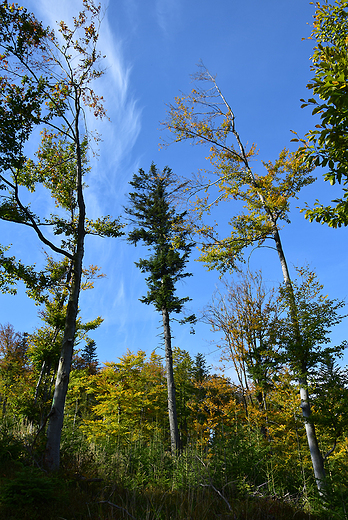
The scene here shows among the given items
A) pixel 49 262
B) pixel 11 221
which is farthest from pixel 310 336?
pixel 49 262

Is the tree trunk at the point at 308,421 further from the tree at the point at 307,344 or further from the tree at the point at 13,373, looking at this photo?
the tree at the point at 13,373

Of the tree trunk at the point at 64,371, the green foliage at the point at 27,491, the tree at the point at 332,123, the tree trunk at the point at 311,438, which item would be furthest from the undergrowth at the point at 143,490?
the tree at the point at 332,123

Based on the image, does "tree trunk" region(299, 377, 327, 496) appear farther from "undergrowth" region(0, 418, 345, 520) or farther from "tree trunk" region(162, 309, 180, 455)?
"tree trunk" region(162, 309, 180, 455)

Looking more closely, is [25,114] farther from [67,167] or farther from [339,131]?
[339,131]

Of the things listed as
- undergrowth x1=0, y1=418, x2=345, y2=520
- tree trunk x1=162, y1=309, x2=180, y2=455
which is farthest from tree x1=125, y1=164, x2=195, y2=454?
undergrowth x1=0, y1=418, x2=345, y2=520

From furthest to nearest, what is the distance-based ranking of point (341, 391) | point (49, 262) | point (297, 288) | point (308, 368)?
point (49, 262)
point (297, 288)
point (308, 368)
point (341, 391)

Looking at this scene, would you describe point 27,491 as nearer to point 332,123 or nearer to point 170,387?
point 332,123

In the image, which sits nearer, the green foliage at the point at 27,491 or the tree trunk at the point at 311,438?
the green foliage at the point at 27,491

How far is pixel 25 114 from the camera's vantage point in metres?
6.30

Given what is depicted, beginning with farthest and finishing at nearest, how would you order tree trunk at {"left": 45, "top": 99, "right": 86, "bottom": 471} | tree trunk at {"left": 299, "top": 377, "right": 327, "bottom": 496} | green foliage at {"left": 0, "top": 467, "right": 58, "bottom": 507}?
1. tree trunk at {"left": 299, "top": 377, "right": 327, "bottom": 496}
2. tree trunk at {"left": 45, "top": 99, "right": 86, "bottom": 471}
3. green foliage at {"left": 0, "top": 467, "right": 58, "bottom": 507}

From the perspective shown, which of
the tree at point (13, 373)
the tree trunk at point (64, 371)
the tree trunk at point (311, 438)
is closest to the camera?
the tree trunk at point (64, 371)

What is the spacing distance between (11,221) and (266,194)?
24.1 feet

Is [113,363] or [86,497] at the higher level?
[113,363]

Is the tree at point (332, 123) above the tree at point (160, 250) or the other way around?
the other way around
